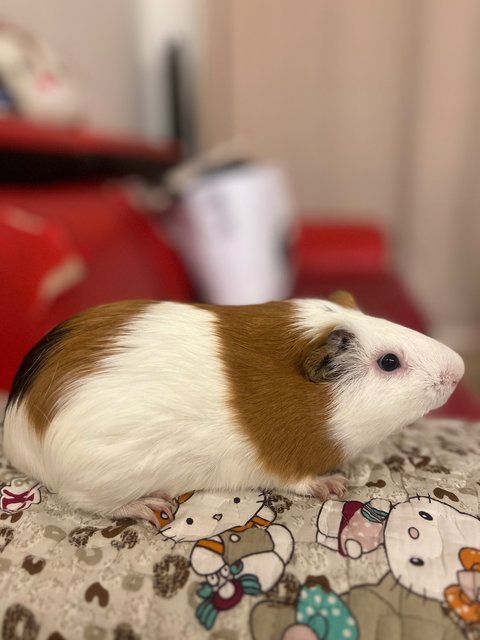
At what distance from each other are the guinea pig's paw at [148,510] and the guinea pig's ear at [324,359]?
0.20m

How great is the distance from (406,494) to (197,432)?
0.76 ft

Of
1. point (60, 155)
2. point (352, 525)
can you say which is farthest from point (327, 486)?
point (60, 155)

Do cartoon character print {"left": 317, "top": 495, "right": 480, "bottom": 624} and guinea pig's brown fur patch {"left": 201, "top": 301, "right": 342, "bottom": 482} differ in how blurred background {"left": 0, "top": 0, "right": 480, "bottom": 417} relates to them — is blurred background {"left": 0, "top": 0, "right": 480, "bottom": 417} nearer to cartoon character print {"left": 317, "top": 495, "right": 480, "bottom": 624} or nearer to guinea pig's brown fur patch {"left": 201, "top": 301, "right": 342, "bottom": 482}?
guinea pig's brown fur patch {"left": 201, "top": 301, "right": 342, "bottom": 482}

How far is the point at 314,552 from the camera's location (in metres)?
0.47

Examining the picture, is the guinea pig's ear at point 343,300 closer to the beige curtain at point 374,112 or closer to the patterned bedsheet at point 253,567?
the patterned bedsheet at point 253,567

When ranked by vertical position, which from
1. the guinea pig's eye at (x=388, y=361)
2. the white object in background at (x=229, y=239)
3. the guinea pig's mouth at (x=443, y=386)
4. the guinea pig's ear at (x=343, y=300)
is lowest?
the white object in background at (x=229, y=239)

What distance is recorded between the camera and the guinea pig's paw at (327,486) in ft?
1.78

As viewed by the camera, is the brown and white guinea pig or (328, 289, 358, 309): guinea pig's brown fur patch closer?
the brown and white guinea pig

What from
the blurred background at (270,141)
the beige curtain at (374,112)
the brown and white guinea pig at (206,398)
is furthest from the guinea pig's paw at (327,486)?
the beige curtain at (374,112)

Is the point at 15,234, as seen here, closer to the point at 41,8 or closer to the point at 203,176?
the point at 203,176

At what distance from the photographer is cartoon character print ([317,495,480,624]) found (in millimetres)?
438

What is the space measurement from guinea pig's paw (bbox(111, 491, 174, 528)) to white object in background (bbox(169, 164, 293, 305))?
105 centimetres

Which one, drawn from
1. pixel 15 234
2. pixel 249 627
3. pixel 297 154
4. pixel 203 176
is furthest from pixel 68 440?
pixel 297 154

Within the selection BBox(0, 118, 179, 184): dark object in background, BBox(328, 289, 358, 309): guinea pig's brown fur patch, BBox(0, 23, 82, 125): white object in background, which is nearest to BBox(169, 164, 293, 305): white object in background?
BBox(0, 118, 179, 184): dark object in background
